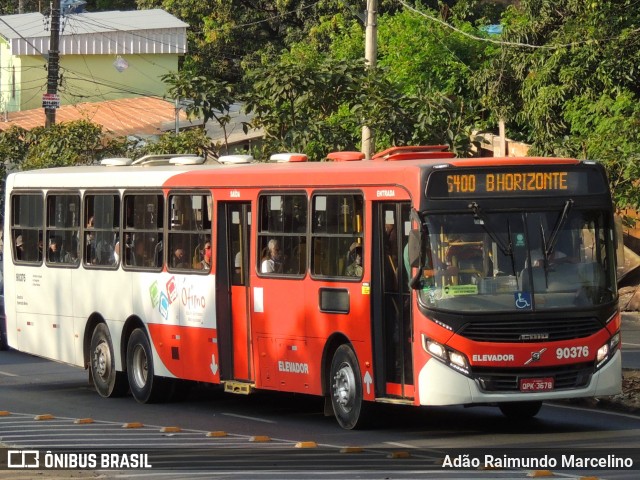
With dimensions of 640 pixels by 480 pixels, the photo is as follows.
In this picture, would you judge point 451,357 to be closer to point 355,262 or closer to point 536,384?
point 536,384

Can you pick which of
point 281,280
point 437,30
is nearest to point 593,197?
point 281,280

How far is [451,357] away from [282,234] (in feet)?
9.96

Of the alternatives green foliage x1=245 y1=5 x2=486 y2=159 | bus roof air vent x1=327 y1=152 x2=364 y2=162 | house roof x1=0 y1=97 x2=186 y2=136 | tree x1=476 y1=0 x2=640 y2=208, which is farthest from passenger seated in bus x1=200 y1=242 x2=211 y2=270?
house roof x1=0 y1=97 x2=186 y2=136

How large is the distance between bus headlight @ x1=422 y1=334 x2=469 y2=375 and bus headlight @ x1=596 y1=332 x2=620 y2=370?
4.25 feet

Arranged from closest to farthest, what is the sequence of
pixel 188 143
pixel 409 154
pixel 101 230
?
pixel 409 154, pixel 101 230, pixel 188 143

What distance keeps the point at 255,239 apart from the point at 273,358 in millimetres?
1326

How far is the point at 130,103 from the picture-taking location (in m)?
56.7

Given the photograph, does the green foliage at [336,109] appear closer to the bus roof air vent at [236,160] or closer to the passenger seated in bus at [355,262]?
the bus roof air vent at [236,160]

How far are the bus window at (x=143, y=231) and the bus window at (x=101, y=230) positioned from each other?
22 cm

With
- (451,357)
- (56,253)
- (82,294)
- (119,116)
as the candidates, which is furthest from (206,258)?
(119,116)

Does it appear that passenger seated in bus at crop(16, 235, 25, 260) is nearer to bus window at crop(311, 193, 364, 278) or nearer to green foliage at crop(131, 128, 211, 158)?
bus window at crop(311, 193, 364, 278)

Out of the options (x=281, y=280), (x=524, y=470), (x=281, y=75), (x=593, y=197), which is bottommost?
(x=524, y=470)

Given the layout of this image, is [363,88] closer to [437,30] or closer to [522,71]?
[522,71]

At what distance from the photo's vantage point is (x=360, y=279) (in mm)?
14164
